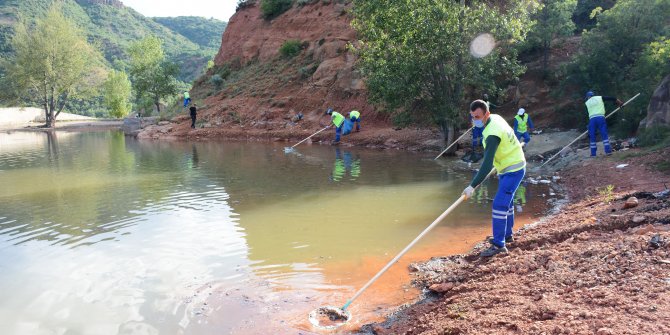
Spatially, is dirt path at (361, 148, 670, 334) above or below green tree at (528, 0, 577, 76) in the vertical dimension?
below

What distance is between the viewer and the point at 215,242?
313 inches

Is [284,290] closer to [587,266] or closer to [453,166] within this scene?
[587,266]

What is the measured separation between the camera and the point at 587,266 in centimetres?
469

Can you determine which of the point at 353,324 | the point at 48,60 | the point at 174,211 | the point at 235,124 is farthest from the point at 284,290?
Result: the point at 48,60

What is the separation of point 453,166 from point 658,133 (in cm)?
524

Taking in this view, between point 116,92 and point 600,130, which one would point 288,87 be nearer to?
point 600,130

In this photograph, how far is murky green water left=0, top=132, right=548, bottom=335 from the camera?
555cm

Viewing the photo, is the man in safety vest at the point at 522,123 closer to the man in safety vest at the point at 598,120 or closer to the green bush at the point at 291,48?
the man in safety vest at the point at 598,120

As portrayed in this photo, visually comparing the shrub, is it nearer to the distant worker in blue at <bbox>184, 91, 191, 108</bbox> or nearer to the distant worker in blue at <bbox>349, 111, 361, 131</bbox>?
the distant worker in blue at <bbox>184, 91, 191, 108</bbox>

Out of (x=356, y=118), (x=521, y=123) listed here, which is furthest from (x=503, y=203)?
(x=356, y=118)

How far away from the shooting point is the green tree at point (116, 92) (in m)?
61.0

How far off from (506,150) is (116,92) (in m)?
63.7

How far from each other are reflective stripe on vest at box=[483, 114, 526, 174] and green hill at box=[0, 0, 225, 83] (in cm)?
9809

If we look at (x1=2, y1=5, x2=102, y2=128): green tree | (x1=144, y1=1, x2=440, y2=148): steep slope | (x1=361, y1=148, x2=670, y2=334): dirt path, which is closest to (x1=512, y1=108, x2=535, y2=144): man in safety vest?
(x1=144, y1=1, x2=440, y2=148): steep slope
